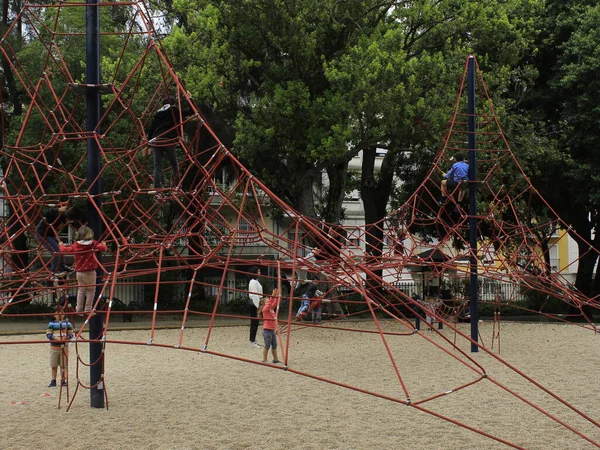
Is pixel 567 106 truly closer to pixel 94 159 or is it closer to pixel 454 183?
pixel 454 183

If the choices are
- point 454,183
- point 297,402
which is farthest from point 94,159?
point 454,183

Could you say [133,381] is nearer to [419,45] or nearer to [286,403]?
[286,403]

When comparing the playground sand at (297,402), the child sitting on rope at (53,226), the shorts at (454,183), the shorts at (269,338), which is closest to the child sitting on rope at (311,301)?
the shorts at (269,338)

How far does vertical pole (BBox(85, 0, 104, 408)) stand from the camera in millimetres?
9469

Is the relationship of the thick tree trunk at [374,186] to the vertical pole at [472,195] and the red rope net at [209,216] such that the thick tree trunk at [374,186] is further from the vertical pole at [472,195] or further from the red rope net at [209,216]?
the vertical pole at [472,195]

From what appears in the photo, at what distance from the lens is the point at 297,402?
10172 mm

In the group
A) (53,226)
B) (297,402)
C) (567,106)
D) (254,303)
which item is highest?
(567,106)

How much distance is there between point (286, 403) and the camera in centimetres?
1010

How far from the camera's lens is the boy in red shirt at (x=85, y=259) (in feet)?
27.7

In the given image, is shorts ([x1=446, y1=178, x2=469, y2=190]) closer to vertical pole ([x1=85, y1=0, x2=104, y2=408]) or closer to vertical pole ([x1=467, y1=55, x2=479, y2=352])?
vertical pole ([x1=467, y1=55, x2=479, y2=352])

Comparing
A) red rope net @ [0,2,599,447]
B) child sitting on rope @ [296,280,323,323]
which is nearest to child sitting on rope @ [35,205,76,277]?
red rope net @ [0,2,599,447]

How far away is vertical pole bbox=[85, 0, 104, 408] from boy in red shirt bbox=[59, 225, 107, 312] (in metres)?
0.20

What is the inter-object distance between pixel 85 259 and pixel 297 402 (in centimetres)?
341

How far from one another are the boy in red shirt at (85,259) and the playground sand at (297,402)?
4.81 ft
